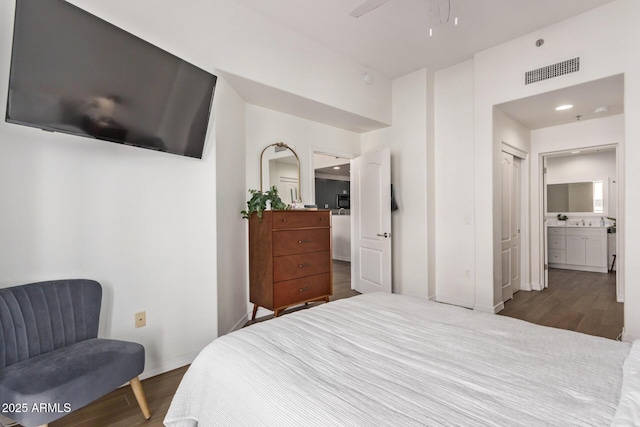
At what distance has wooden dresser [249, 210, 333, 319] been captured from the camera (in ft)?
9.80

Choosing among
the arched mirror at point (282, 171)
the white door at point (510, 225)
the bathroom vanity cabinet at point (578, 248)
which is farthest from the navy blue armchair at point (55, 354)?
the bathroom vanity cabinet at point (578, 248)

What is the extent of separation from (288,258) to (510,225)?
300 centimetres

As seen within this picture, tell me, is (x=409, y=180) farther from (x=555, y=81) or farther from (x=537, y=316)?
(x=537, y=316)

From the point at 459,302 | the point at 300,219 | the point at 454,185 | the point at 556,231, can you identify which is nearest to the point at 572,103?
the point at 454,185

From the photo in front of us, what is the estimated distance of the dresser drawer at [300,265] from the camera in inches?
118

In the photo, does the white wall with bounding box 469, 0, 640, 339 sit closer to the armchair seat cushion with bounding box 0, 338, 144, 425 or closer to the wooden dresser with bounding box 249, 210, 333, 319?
the wooden dresser with bounding box 249, 210, 333, 319

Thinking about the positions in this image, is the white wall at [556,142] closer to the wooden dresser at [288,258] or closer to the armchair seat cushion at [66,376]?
the wooden dresser at [288,258]

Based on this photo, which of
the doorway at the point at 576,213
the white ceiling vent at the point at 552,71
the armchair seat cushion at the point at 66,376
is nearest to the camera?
the armchair seat cushion at the point at 66,376

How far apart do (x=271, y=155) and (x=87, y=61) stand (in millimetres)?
2067

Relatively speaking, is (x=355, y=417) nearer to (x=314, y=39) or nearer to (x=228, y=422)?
(x=228, y=422)

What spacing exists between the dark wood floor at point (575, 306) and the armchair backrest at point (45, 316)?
12.7 feet

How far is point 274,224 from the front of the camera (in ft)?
9.73

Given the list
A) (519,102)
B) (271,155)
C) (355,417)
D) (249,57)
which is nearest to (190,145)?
(249,57)

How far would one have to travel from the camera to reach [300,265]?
318 centimetres
